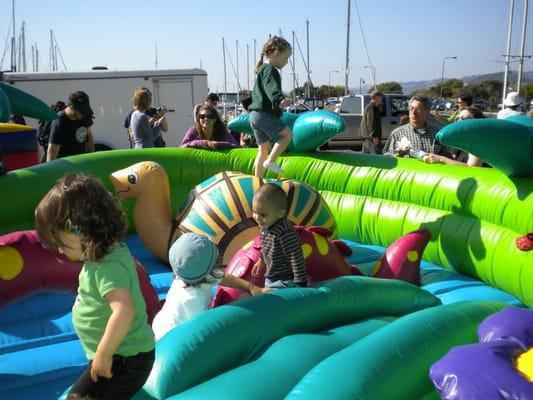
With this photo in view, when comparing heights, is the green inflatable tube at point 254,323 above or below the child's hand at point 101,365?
below

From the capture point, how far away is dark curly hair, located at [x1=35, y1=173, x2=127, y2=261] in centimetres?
155

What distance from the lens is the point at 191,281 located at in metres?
2.38

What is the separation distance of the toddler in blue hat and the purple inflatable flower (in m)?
0.89

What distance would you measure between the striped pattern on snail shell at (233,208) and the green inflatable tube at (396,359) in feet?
4.99

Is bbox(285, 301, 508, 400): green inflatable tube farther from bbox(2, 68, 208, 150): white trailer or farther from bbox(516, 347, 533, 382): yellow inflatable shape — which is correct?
bbox(2, 68, 208, 150): white trailer

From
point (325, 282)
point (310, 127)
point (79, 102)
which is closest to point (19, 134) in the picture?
point (79, 102)

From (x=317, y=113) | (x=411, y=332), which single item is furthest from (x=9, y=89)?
(x=411, y=332)

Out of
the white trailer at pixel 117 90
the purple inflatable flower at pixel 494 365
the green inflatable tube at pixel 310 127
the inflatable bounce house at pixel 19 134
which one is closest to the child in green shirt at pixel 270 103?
the green inflatable tube at pixel 310 127

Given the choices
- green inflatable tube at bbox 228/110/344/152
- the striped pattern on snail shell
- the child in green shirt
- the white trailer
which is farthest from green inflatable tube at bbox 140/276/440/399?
the white trailer

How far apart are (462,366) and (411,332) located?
11.8 inches

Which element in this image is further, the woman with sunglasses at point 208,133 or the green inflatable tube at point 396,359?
the woman with sunglasses at point 208,133

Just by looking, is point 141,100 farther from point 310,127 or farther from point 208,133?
point 310,127

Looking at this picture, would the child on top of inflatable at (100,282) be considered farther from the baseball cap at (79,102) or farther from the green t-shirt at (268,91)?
the baseball cap at (79,102)

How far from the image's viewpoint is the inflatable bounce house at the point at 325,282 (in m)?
1.93
